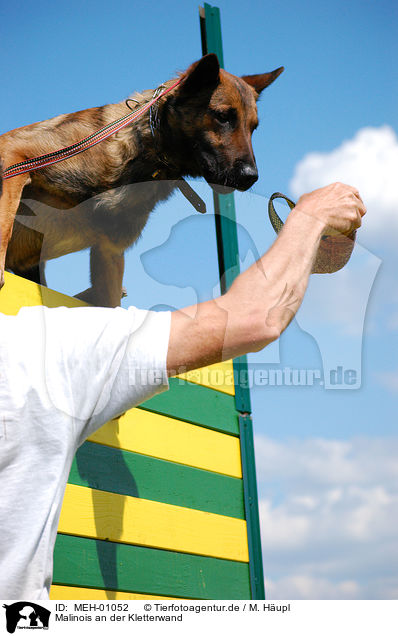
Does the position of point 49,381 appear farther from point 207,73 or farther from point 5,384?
point 207,73

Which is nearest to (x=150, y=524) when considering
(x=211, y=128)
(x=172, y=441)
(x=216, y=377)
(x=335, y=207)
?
(x=172, y=441)

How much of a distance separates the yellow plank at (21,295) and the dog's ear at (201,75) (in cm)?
153

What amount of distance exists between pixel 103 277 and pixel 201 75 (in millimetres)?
1203

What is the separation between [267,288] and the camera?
1032 millimetres

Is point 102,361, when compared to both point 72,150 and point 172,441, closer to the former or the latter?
point 172,441

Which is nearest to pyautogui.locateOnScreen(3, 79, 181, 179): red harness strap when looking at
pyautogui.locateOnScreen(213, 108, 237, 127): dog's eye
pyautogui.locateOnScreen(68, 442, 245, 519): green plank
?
pyautogui.locateOnScreen(213, 108, 237, 127): dog's eye

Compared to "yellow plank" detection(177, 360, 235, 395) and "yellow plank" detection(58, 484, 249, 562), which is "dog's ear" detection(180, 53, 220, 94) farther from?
"yellow plank" detection(58, 484, 249, 562)

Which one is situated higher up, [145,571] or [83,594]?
[145,571]

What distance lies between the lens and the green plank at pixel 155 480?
239 centimetres

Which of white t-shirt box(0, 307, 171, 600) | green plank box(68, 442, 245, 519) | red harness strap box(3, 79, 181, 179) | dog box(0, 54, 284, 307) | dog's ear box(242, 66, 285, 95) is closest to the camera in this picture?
white t-shirt box(0, 307, 171, 600)

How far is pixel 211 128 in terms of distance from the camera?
133 inches

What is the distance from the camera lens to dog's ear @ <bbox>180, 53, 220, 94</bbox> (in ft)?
10.7

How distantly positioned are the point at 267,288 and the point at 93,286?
236cm
